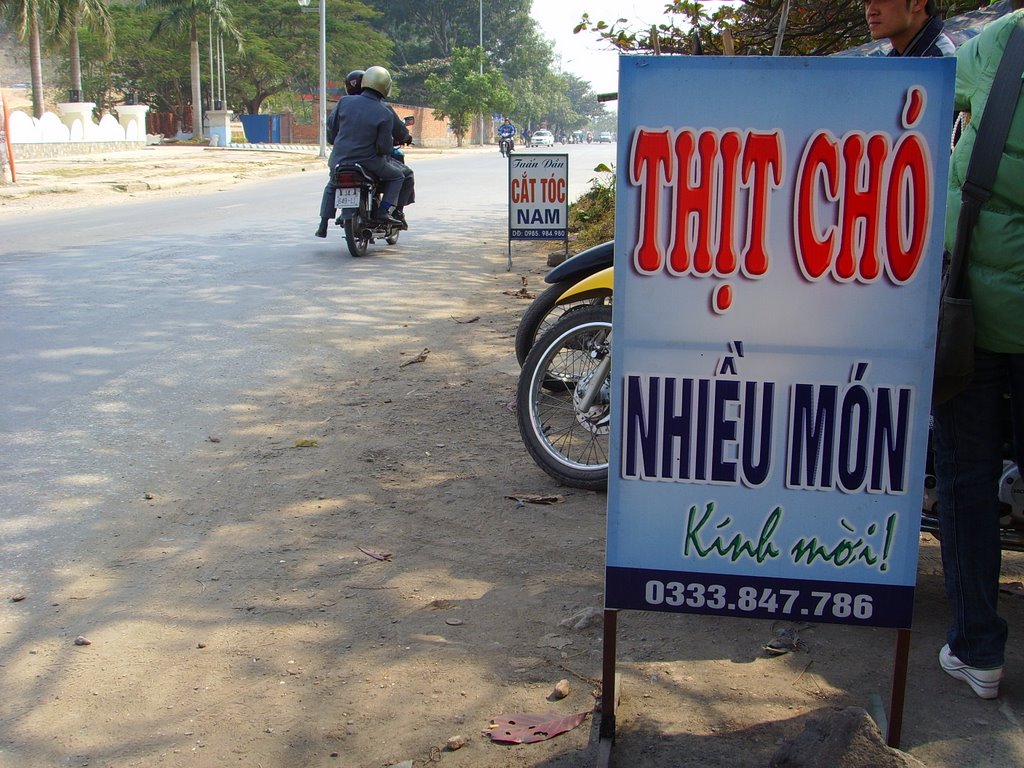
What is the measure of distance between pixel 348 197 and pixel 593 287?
6861 mm

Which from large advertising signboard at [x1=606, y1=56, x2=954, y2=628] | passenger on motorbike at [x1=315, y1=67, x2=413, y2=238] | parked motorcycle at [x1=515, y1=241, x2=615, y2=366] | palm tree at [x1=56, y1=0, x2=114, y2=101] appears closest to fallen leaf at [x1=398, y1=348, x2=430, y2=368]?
parked motorcycle at [x1=515, y1=241, x2=615, y2=366]

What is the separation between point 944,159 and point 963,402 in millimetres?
738

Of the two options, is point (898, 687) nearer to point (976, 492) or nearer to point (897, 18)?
point (976, 492)

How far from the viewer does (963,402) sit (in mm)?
2723

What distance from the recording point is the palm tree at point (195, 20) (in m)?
49.8

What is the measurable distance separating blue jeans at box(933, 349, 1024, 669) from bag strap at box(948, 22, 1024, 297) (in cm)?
39

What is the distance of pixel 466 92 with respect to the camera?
6806cm

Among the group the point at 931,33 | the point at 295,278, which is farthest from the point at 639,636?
the point at 295,278

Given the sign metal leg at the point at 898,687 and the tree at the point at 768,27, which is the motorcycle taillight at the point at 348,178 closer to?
the tree at the point at 768,27

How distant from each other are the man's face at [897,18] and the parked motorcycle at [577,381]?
1557 mm

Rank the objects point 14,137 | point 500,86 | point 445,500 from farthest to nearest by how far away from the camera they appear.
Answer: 1. point 500,86
2. point 14,137
3. point 445,500

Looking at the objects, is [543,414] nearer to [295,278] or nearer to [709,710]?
[709,710]

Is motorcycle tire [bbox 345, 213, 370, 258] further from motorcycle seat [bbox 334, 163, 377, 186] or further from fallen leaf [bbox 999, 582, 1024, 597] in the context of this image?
fallen leaf [bbox 999, 582, 1024, 597]

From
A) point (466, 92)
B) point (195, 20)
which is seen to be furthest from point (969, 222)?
point (466, 92)
